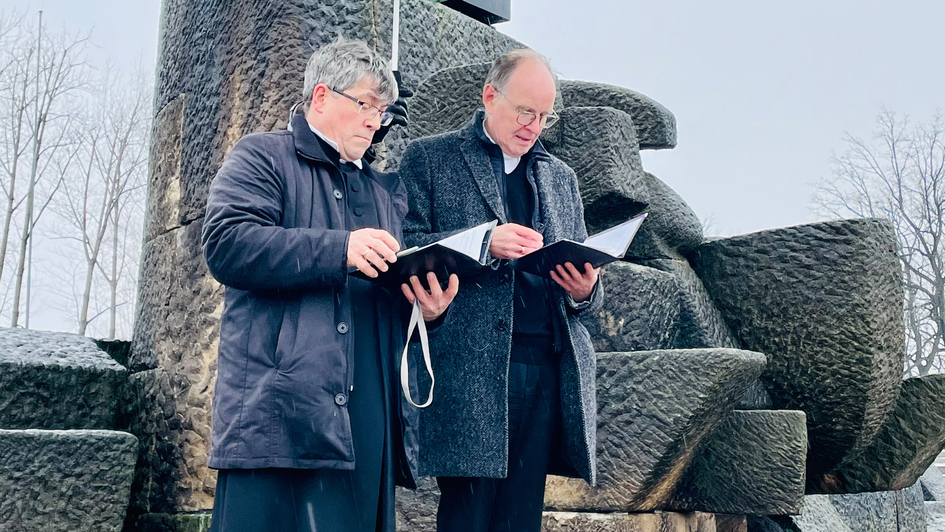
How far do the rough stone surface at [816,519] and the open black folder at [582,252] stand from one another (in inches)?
76.4

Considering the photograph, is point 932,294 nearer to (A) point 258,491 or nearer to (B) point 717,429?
(B) point 717,429

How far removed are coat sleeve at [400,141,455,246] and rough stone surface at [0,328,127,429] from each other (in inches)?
52.4

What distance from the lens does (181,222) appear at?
332 centimetres

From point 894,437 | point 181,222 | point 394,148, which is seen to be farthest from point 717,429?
point 181,222

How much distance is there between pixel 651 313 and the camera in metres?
3.28

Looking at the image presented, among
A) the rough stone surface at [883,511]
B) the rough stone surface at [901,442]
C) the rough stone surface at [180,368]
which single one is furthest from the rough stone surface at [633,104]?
the rough stone surface at [883,511]

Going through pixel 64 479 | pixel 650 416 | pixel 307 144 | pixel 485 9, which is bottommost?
pixel 64 479

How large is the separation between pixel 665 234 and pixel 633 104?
569 millimetres

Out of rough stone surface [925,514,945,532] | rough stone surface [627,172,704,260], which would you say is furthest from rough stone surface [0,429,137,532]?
rough stone surface [925,514,945,532]

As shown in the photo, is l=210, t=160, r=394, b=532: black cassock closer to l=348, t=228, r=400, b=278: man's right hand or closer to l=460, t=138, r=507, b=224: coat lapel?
l=348, t=228, r=400, b=278: man's right hand

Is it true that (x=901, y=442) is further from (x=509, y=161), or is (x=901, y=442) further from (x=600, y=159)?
(x=509, y=161)

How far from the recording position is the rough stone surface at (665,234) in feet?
11.7

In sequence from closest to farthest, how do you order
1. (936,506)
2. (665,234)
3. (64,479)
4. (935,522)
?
(64,479) < (665,234) < (935,522) < (936,506)

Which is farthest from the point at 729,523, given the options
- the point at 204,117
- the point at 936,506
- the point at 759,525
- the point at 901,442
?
the point at 936,506
